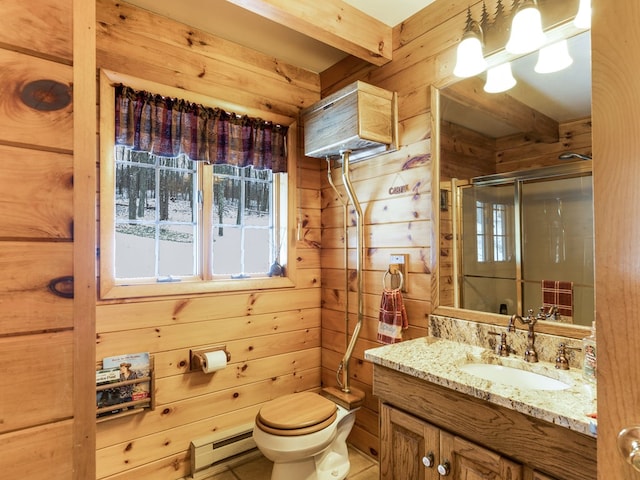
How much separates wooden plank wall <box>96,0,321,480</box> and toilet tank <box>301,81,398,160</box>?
0.37 m

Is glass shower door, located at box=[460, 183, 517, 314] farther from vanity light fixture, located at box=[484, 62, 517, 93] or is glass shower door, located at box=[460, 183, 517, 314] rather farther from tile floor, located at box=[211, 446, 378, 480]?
tile floor, located at box=[211, 446, 378, 480]

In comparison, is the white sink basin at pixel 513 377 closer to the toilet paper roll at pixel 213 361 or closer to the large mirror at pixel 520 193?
the large mirror at pixel 520 193

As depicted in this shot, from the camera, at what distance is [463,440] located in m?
1.24

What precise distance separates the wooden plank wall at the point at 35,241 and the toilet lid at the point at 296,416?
1116mm

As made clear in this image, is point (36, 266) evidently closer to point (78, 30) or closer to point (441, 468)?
point (78, 30)

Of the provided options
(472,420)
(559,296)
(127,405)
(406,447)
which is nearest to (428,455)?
(406,447)

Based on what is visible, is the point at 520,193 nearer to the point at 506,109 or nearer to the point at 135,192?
the point at 506,109

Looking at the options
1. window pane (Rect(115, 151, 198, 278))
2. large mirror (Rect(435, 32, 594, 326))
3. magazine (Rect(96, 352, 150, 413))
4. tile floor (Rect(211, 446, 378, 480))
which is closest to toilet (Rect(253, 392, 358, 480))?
tile floor (Rect(211, 446, 378, 480))

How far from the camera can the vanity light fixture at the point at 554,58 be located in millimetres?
1455

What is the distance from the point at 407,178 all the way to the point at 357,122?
0.42m

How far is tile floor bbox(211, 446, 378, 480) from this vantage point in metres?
2.04

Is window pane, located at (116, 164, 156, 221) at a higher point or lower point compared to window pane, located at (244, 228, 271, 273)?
higher

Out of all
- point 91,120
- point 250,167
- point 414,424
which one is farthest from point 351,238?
point 91,120

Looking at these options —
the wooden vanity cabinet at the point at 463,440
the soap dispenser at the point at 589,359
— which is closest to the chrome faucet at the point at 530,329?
the soap dispenser at the point at 589,359
